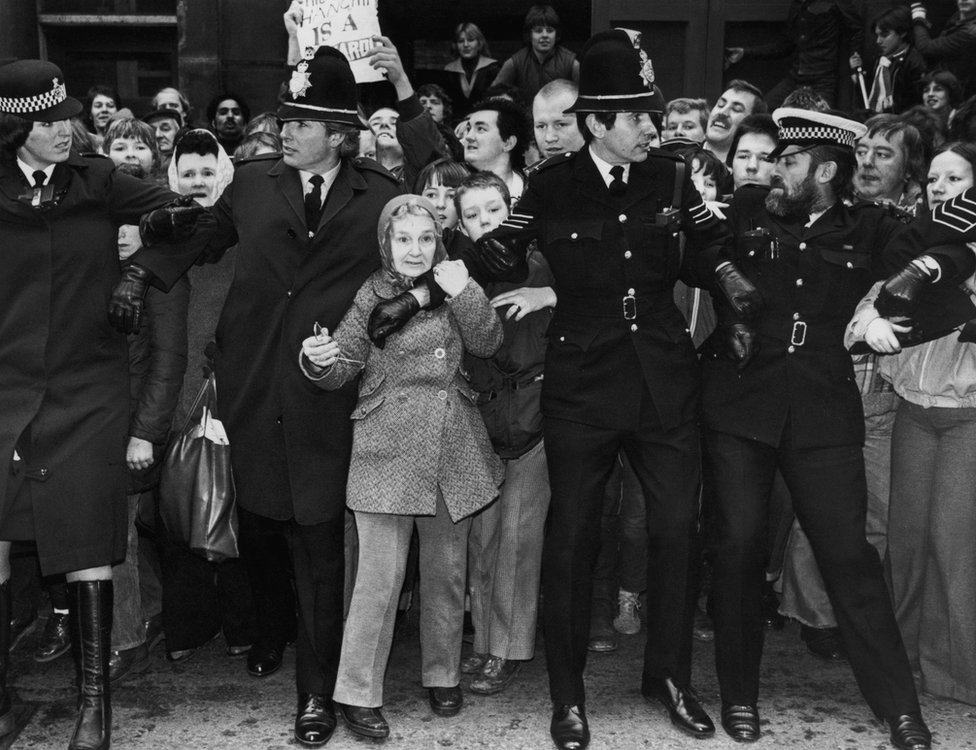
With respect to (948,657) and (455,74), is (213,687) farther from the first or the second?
→ (455,74)

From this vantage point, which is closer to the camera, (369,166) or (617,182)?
(617,182)

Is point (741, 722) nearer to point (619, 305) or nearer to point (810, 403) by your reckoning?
point (810, 403)

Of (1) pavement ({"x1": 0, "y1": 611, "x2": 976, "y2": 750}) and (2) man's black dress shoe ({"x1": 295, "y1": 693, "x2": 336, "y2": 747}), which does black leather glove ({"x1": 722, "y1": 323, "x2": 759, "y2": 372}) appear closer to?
(1) pavement ({"x1": 0, "y1": 611, "x2": 976, "y2": 750})

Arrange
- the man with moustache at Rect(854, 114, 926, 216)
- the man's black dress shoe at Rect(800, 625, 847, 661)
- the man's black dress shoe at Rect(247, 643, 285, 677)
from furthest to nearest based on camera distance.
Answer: the man with moustache at Rect(854, 114, 926, 216) → the man's black dress shoe at Rect(800, 625, 847, 661) → the man's black dress shoe at Rect(247, 643, 285, 677)

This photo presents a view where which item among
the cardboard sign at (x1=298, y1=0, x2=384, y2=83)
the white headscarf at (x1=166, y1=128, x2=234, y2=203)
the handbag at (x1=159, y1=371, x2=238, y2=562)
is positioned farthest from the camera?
the cardboard sign at (x1=298, y1=0, x2=384, y2=83)

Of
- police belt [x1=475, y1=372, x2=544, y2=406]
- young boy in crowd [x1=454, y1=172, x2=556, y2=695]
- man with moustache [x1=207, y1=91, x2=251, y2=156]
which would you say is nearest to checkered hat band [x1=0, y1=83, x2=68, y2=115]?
young boy in crowd [x1=454, y1=172, x2=556, y2=695]

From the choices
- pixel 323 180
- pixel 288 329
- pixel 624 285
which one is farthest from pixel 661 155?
pixel 288 329

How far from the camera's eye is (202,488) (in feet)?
15.8

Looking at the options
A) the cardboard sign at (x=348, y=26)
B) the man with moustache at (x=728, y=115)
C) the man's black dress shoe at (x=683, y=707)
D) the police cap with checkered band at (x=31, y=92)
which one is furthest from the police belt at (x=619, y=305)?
the cardboard sign at (x=348, y=26)

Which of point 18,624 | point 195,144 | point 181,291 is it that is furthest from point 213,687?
point 195,144

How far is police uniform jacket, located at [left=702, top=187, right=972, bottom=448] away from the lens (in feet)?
14.2

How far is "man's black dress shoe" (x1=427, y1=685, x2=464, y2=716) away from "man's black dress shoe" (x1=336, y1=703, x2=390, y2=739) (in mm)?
234

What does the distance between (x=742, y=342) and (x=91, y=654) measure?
2.45 m

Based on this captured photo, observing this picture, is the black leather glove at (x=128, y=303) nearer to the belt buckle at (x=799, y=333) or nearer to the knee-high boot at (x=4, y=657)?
the knee-high boot at (x=4, y=657)
